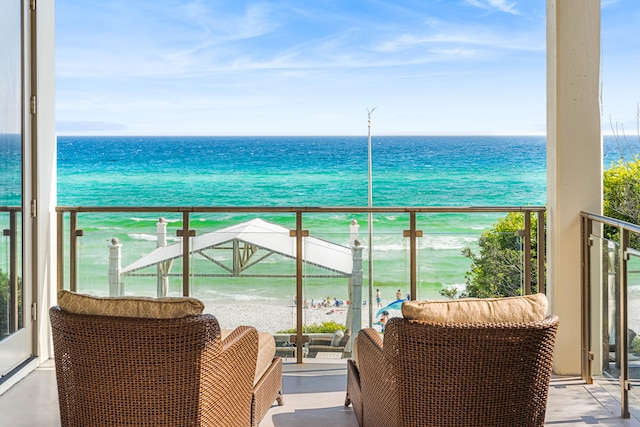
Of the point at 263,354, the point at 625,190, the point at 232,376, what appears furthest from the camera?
the point at 625,190

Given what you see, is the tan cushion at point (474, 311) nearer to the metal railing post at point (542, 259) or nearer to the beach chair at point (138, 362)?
the beach chair at point (138, 362)

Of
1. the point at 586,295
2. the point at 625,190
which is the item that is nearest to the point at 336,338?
the point at 586,295

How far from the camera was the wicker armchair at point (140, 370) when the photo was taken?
7.95ft

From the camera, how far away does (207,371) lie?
2.51 meters

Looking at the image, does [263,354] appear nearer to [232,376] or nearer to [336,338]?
[232,376]

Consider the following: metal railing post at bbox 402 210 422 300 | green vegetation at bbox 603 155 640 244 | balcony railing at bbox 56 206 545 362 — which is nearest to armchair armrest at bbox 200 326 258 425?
balcony railing at bbox 56 206 545 362

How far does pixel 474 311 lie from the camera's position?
2387 mm

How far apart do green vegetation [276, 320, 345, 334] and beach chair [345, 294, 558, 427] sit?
2060 millimetres

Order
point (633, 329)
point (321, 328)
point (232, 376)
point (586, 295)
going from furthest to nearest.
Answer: point (321, 328) → point (586, 295) → point (633, 329) → point (232, 376)

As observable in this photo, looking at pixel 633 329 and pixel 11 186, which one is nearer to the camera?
pixel 633 329

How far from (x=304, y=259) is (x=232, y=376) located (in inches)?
75.6

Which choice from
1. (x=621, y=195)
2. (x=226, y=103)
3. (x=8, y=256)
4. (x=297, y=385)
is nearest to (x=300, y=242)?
(x=297, y=385)

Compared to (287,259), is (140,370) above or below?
below

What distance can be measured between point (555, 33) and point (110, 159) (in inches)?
888
